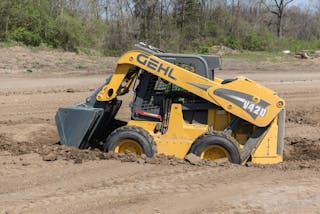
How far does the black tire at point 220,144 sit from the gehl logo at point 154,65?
981 mm

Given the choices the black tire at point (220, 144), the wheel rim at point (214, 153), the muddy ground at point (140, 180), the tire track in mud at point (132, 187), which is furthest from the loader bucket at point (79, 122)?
the wheel rim at point (214, 153)

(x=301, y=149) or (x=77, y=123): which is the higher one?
(x=77, y=123)

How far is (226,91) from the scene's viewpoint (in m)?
7.18

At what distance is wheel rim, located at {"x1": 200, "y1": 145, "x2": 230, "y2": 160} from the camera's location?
23.6ft

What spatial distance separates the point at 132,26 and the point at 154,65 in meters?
28.0

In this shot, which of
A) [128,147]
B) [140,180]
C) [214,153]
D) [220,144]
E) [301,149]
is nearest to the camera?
[140,180]

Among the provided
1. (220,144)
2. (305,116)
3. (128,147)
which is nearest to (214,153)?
(220,144)

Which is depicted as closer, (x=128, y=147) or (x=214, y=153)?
(x=214, y=153)

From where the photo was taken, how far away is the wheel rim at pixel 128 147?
294 inches

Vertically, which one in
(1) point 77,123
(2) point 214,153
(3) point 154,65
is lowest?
(2) point 214,153

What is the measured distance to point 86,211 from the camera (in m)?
5.43

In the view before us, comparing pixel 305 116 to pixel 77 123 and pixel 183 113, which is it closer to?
pixel 183 113

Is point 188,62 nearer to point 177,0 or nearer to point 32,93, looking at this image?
point 32,93

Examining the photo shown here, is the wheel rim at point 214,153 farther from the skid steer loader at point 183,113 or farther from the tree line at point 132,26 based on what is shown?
the tree line at point 132,26
